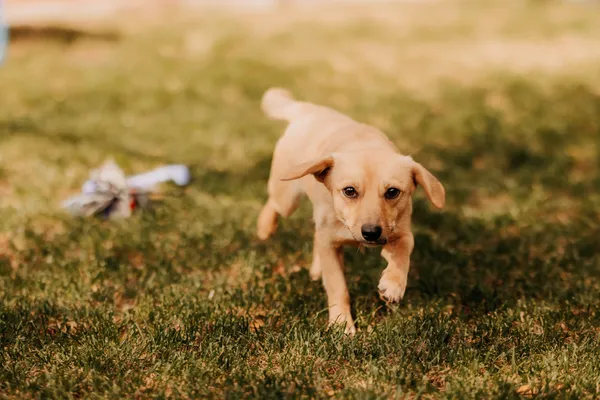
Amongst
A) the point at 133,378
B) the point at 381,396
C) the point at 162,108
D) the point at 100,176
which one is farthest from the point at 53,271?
the point at 162,108

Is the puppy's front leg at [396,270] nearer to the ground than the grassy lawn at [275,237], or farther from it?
farther from it

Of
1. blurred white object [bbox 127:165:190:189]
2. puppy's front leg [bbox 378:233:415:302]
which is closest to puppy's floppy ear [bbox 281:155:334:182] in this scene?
puppy's front leg [bbox 378:233:415:302]

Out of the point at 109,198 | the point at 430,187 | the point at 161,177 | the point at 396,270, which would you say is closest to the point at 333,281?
the point at 396,270

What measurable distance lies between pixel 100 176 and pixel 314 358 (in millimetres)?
2789

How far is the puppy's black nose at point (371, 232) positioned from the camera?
3.40 metres

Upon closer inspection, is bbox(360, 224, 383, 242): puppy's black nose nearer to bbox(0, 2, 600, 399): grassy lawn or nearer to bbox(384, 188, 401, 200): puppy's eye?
bbox(384, 188, 401, 200): puppy's eye

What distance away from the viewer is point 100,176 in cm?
562

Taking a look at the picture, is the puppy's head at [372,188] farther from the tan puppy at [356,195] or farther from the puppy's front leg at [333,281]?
the puppy's front leg at [333,281]

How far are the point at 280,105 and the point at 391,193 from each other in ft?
5.21

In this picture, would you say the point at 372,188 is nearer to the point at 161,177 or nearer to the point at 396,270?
the point at 396,270

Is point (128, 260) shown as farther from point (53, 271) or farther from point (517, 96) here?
point (517, 96)

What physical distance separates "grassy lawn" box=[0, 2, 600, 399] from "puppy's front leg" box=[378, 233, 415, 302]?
8.2 inches

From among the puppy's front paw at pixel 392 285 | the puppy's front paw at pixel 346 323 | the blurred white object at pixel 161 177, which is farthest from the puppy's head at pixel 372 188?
the blurred white object at pixel 161 177

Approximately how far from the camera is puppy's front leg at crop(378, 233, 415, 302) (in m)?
3.56
